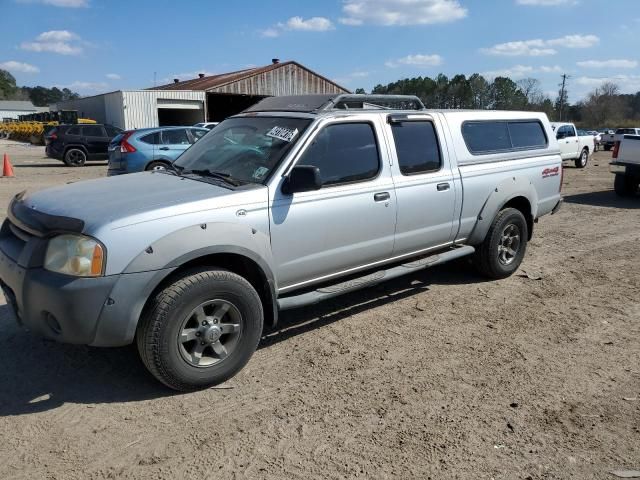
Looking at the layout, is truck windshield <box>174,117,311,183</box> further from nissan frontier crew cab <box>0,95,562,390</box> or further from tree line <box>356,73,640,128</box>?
tree line <box>356,73,640,128</box>

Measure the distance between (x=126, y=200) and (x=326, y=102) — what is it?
1.96 metres

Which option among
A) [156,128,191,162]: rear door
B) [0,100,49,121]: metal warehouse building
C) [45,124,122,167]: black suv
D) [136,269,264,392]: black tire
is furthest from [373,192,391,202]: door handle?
[0,100,49,121]: metal warehouse building

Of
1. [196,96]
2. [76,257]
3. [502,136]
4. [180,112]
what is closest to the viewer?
[76,257]

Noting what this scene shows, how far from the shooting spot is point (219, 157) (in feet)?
14.7

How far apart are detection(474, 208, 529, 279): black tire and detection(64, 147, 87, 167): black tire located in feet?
66.1

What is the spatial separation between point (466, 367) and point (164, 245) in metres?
2.40

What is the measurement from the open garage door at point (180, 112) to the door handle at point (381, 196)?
34.1m

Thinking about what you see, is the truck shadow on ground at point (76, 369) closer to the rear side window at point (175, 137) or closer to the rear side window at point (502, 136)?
the rear side window at point (502, 136)

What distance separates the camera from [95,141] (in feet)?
72.3

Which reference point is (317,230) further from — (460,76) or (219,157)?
(460,76)

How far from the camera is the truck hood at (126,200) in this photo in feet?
10.8

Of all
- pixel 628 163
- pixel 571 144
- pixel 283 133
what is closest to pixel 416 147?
pixel 283 133

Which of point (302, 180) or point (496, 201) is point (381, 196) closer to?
point (302, 180)

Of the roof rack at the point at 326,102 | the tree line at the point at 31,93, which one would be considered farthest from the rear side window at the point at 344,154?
the tree line at the point at 31,93
